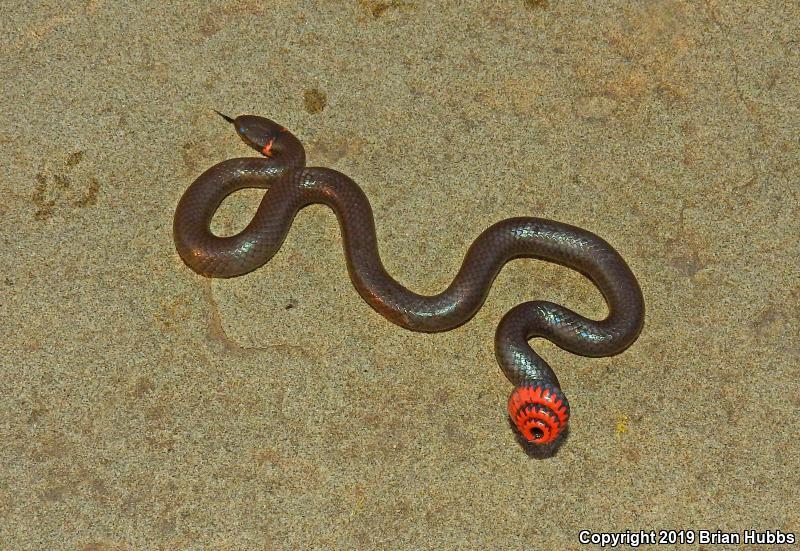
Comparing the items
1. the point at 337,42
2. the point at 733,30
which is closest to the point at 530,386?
the point at 337,42

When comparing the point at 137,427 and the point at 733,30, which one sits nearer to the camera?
the point at 137,427

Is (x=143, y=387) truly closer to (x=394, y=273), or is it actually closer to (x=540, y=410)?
(x=394, y=273)

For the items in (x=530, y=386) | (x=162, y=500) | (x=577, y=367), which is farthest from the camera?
(x=577, y=367)

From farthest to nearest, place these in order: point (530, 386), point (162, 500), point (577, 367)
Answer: point (577, 367)
point (162, 500)
point (530, 386)

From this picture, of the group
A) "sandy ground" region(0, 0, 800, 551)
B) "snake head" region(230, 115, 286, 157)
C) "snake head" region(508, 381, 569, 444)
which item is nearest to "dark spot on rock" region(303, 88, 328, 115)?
"sandy ground" region(0, 0, 800, 551)

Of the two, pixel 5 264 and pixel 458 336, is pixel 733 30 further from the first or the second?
pixel 5 264

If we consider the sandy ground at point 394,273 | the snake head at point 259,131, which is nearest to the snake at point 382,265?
the snake head at point 259,131

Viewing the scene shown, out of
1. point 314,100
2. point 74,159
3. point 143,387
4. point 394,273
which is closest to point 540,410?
point 394,273
